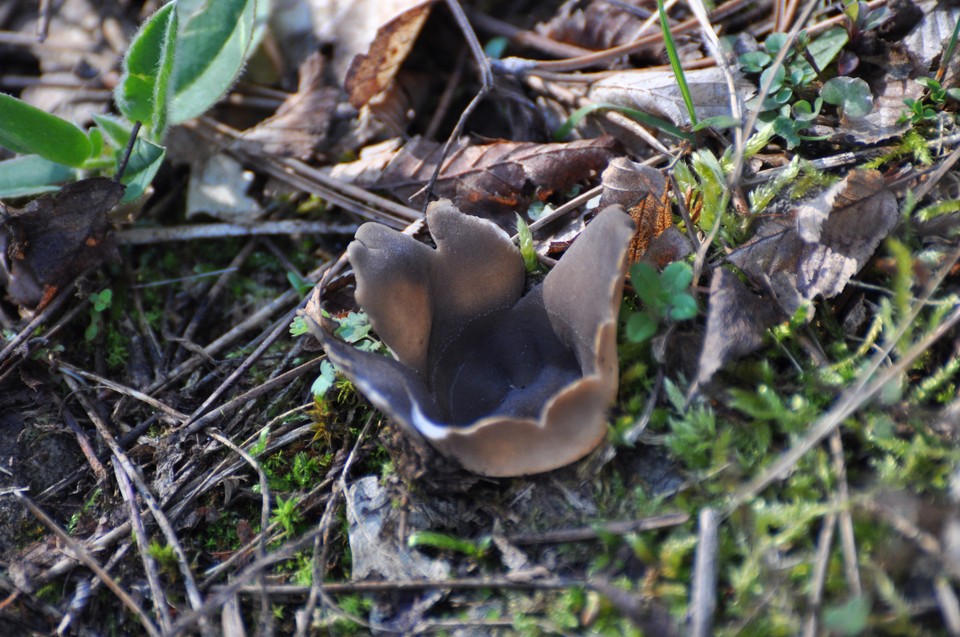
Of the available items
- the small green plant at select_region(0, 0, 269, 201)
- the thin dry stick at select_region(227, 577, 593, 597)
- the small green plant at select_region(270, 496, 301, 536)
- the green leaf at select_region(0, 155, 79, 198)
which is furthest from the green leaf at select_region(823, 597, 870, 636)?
the green leaf at select_region(0, 155, 79, 198)

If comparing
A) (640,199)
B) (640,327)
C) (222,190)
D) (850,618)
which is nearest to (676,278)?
(640,327)

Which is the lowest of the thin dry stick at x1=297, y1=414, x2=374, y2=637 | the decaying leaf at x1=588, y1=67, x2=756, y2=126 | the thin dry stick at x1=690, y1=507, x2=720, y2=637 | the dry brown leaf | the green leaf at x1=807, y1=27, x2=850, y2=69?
the thin dry stick at x1=297, y1=414, x2=374, y2=637

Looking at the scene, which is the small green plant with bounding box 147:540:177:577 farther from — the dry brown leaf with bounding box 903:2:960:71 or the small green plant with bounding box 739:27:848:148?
the dry brown leaf with bounding box 903:2:960:71

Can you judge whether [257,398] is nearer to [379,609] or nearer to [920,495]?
[379,609]

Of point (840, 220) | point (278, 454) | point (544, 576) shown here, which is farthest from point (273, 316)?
point (840, 220)

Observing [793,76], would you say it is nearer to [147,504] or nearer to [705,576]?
[705,576]

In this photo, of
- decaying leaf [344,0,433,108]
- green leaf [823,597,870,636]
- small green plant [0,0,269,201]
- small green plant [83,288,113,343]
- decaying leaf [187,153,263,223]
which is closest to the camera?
green leaf [823,597,870,636]
